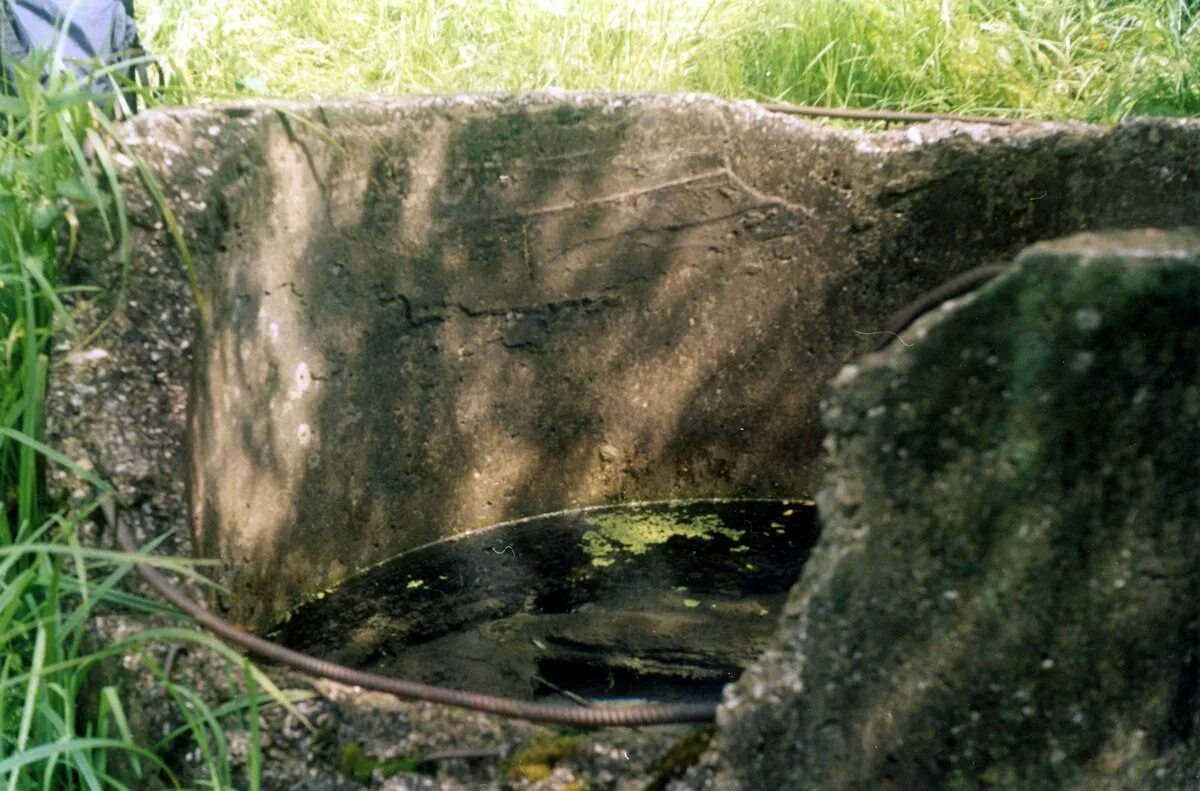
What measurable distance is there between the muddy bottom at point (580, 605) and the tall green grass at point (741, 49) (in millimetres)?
1273

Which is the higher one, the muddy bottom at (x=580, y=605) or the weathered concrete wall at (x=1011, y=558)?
the weathered concrete wall at (x=1011, y=558)

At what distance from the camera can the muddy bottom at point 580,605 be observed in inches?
83.7

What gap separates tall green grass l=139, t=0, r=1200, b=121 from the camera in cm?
320

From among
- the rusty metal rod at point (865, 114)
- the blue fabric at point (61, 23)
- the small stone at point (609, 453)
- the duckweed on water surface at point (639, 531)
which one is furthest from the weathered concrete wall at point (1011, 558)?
the blue fabric at point (61, 23)

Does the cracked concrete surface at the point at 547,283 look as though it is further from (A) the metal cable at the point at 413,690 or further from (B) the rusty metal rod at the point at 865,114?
(A) the metal cable at the point at 413,690

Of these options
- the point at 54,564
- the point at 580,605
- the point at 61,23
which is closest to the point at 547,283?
the point at 580,605

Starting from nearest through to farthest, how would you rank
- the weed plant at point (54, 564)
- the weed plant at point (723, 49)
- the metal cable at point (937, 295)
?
the weed plant at point (54, 564) < the metal cable at point (937, 295) < the weed plant at point (723, 49)

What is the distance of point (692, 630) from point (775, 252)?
3.13ft

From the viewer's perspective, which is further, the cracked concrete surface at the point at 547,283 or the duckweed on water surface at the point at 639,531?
the duckweed on water surface at the point at 639,531

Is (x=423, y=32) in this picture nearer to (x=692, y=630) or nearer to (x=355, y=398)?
(x=355, y=398)

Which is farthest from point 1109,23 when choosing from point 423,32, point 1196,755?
point 1196,755

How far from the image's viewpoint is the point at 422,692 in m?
1.24

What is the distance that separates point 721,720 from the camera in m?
1.08

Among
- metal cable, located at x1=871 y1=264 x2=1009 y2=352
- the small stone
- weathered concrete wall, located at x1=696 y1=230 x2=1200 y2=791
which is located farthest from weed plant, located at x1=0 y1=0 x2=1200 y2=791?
weathered concrete wall, located at x1=696 y1=230 x2=1200 y2=791
